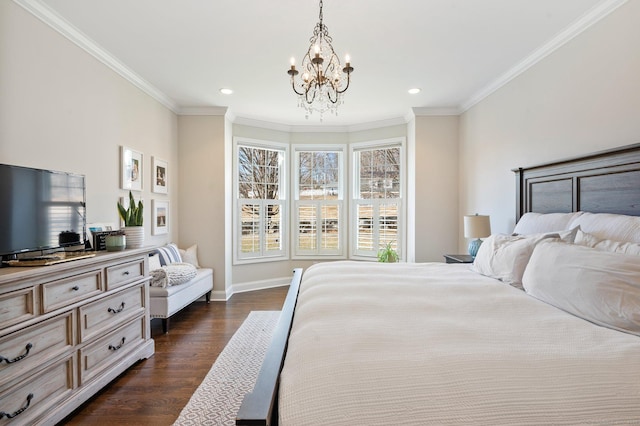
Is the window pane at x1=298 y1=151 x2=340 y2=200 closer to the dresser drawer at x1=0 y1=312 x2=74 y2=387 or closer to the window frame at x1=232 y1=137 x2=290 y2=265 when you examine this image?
the window frame at x1=232 y1=137 x2=290 y2=265

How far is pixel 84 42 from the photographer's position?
2631 millimetres

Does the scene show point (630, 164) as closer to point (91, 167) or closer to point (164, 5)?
point (164, 5)

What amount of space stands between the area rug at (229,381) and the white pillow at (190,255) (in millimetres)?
1370

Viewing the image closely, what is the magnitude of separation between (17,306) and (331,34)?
2.77 meters

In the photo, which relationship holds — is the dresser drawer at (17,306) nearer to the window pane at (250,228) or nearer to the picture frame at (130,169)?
the picture frame at (130,169)

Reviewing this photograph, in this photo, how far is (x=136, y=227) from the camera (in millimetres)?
2713

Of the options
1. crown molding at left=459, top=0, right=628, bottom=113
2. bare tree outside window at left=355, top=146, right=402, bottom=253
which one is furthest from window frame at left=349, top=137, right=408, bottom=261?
crown molding at left=459, top=0, right=628, bottom=113

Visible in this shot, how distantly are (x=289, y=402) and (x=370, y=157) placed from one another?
4.69 m

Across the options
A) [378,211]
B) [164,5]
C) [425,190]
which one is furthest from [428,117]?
[164,5]

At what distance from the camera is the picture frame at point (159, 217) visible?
3778 millimetres

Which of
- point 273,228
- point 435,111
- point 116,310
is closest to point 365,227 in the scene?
point 273,228

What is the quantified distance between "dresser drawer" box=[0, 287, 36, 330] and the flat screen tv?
0.31 m

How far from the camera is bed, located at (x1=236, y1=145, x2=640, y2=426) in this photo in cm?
83

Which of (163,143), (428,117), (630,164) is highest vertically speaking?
(428,117)
